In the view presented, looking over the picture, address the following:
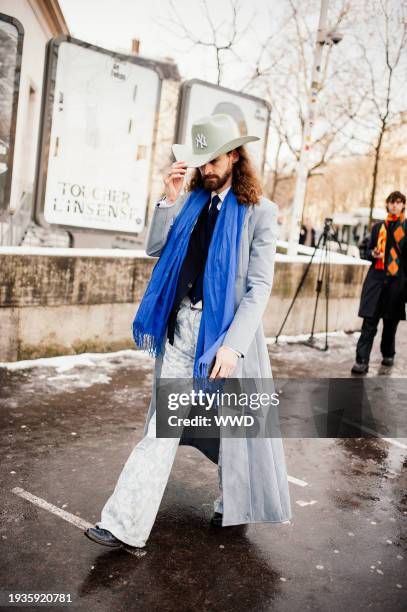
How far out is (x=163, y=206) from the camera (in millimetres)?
3355

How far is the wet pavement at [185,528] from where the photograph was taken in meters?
3.14

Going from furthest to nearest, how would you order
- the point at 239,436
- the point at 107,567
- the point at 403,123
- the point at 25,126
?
the point at 403,123 < the point at 25,126 < the point at 239,436 < the point at 107,567

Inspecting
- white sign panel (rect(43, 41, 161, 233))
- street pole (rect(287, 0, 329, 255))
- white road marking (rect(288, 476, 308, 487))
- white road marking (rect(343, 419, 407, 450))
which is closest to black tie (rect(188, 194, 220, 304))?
white road marking (rect(288, 476, 308, 487))

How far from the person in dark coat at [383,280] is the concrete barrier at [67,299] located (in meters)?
2.58

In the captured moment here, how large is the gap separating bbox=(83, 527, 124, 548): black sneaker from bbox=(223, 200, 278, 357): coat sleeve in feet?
3.59

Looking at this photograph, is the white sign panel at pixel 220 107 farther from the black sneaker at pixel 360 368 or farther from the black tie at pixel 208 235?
the black tie at pixel 208 235

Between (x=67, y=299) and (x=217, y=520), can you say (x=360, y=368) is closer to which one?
(x=67, y=299)

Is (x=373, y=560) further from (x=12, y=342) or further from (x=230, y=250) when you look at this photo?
(x=12, y=342)

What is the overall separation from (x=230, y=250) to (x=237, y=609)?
161 cm

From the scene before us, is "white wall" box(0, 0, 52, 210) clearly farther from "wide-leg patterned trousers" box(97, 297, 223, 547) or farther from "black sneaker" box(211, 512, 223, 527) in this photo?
"wide-leg patterned trousers" box(97, 297, 223, 547)

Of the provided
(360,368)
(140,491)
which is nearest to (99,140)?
(360,368)

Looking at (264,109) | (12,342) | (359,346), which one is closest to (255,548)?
(12,342)

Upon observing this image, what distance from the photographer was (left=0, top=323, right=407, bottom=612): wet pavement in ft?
10.3

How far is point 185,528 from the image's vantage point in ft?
12.3
